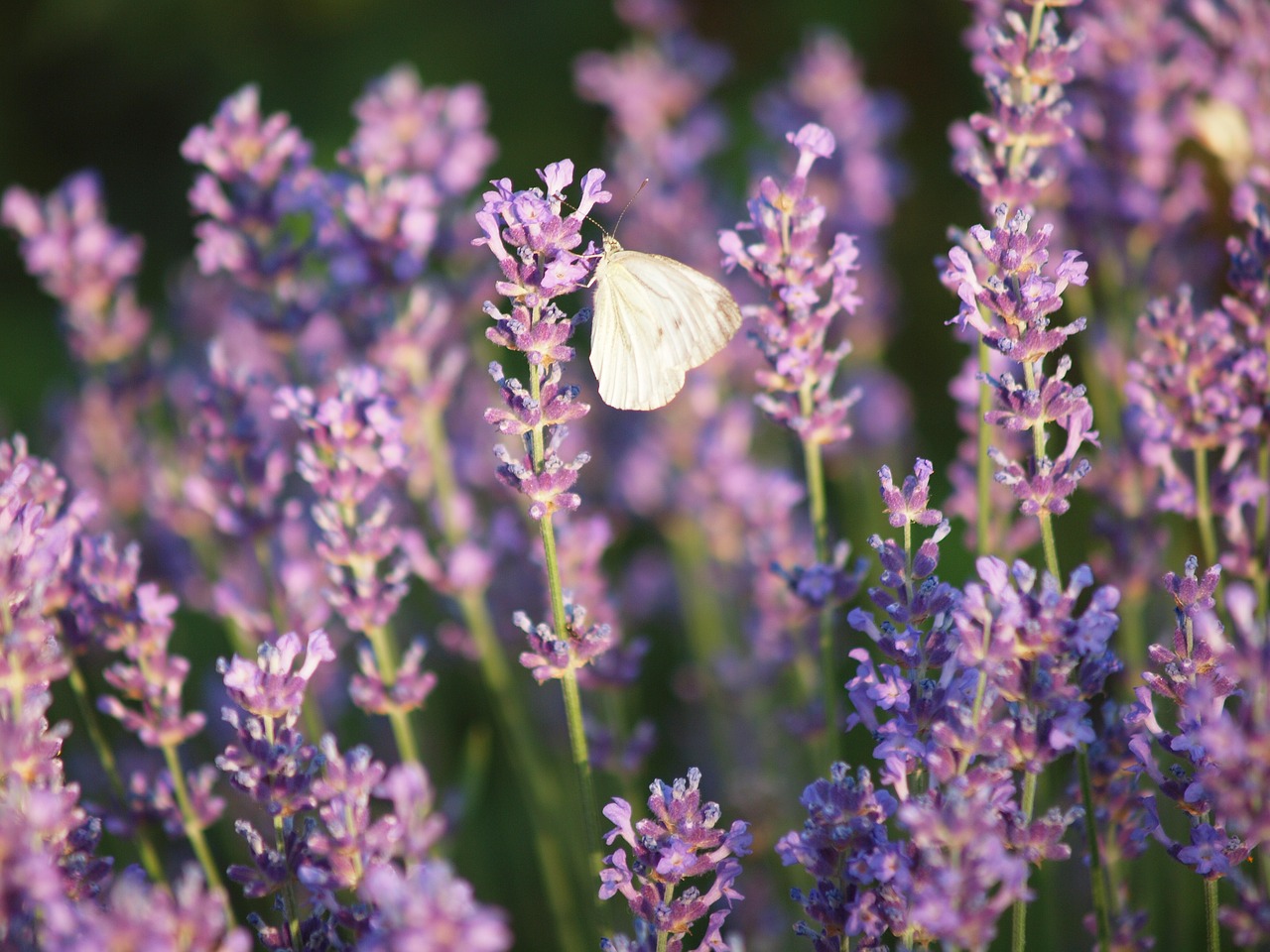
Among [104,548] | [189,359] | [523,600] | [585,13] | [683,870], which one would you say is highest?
[585,13]

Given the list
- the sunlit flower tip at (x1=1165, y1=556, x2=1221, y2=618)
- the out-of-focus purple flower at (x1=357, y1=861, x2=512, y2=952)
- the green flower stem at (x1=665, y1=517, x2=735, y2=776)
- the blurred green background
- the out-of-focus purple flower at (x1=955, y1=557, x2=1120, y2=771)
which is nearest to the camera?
the out-of-focus purple flower at (x1=357, y1=861, x2=512, y2=952)

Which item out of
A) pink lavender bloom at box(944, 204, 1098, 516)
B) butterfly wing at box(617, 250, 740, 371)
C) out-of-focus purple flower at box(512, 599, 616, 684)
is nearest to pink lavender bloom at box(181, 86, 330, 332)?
butterfly wing at box(617, 250, 740, 371)

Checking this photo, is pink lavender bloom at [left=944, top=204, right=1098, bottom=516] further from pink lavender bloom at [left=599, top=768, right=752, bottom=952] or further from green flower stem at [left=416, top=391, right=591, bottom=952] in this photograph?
green flower stem at [left=416, top=391, right=591, bottom=952]

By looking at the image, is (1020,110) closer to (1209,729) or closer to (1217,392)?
(1217,392)

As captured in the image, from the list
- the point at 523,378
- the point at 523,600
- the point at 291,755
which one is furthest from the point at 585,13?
the point at 291,755

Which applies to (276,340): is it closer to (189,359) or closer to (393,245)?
(393,245)

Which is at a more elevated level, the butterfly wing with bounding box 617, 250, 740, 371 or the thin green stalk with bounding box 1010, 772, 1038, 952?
→ the butterfly wing with bounding box 617, 250, 740, 371

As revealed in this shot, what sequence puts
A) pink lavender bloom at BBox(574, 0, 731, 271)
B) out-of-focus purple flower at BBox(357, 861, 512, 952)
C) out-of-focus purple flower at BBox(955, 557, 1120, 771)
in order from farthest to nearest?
pink lavender bloom at BBox(574, 0, 731, 271) → out-of-focus purple flower at BBox(955, 557, 1120, 771) → out-of-focus purple flower at BBox(357, 861, 512, 952)
